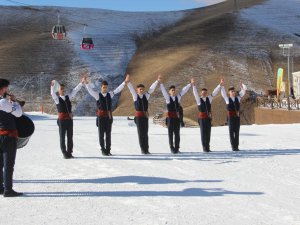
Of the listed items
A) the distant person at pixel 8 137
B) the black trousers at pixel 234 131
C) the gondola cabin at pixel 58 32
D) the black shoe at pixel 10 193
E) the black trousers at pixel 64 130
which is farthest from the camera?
the gondola cabin at pixel 58 32

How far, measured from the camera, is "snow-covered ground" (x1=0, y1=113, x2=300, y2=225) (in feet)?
22.1

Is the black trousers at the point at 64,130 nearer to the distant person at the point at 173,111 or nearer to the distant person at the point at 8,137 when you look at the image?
the distant person at the point at 173,111

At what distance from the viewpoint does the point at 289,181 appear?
8.99 meters

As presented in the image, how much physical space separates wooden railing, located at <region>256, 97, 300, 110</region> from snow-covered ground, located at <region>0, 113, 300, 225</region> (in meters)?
17.8

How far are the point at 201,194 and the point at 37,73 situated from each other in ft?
211

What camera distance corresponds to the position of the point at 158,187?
8633 millimetres

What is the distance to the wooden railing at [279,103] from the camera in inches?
1225

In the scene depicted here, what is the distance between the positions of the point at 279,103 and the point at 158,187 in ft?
87.3

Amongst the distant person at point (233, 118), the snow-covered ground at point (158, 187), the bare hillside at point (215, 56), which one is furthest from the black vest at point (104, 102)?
the bare hillside at point (215, 56)

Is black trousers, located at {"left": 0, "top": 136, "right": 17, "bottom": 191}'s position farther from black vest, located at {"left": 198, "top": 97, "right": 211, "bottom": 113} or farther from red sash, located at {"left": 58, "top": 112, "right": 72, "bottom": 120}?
black vest, located at {"left": 198, "top": 97, "right": 211, "bottom": 113}

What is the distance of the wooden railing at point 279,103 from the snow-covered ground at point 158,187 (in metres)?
17.8

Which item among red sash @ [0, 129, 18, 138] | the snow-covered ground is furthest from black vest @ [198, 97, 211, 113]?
red sash @ [0, 129, 18, 138]

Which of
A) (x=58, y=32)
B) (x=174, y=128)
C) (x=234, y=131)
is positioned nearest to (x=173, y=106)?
(x=174, y=128)

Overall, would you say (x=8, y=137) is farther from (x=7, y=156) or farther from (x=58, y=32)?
(x=58, y=32)
